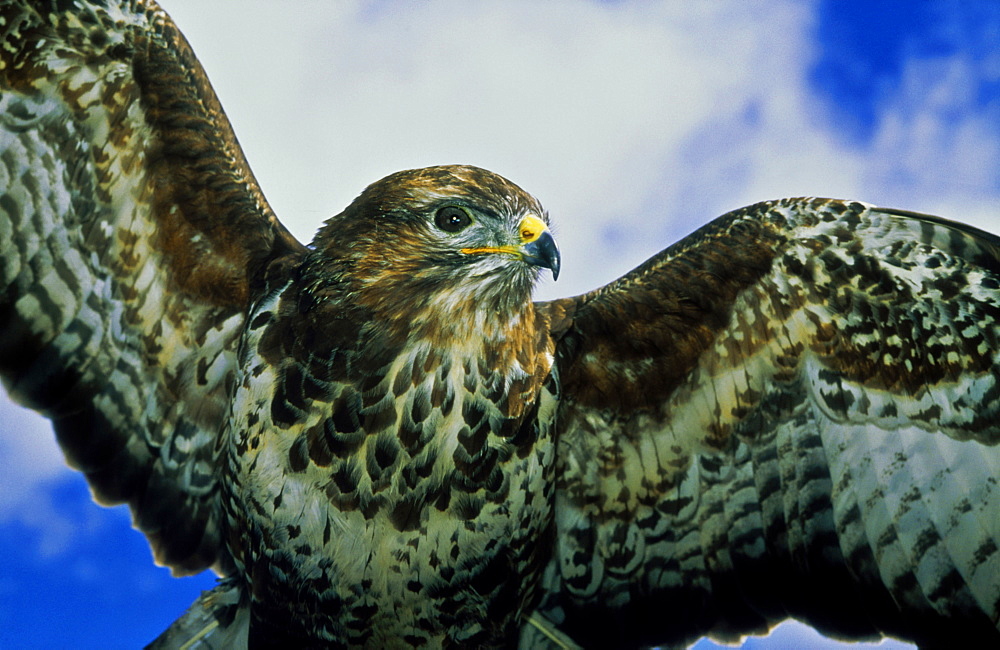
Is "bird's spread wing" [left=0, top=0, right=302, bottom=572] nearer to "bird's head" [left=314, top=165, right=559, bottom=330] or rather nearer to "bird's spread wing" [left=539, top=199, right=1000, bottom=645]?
"bird's head" [left=314, top=165, right=559, bottom=330]

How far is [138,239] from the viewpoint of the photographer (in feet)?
11.1

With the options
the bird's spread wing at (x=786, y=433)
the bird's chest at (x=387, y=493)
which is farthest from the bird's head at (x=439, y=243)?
Result: the bird's spread wing at (x=786, y=433)

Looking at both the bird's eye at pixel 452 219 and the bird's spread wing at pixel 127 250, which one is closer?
the bird's eye at pixel 452 219

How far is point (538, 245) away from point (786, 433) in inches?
42.8

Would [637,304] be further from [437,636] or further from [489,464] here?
[437,636]

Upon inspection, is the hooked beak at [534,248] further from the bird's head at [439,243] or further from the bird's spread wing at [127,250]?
the bird's spread wing at [127,250]

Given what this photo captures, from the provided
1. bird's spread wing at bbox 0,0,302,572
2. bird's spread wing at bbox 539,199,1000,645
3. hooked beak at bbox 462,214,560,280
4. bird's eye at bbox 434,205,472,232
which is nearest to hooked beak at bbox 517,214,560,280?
hooked beak at bbox 462,214,560,280

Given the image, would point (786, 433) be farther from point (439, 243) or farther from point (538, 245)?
point (439, 243)

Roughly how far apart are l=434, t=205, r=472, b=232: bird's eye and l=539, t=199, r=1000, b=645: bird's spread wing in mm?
499

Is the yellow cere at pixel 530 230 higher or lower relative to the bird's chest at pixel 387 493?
higher

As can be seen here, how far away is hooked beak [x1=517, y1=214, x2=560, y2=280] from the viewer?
3.01 meters

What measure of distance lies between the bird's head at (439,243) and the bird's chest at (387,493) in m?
0.22

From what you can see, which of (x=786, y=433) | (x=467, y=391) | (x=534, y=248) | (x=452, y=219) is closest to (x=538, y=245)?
(x=534, y=248)

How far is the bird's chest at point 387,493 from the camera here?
9.77 feet
